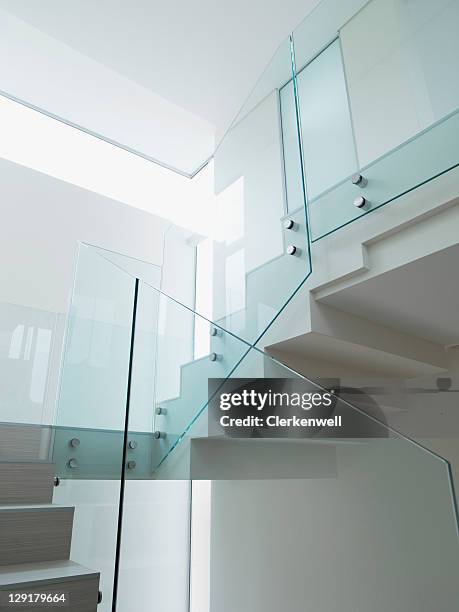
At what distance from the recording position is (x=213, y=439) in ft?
6.75

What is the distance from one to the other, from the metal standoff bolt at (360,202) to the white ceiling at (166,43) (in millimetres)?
Answer: 1991

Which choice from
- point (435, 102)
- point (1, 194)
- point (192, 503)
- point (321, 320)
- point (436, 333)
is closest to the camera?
point (435, 102)

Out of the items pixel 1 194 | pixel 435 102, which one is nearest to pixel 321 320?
pixel 435 102

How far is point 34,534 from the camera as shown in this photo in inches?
59.4

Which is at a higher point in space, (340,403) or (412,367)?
(412,367)

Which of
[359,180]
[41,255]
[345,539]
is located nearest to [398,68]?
[359,180]

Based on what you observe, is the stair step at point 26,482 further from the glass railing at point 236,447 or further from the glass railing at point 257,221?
the glass railing at point 257,221

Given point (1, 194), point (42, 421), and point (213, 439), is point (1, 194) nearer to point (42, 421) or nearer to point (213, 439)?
point (42, 421)

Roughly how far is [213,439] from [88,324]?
875mm

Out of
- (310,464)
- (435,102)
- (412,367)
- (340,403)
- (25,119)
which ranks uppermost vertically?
(25,119)

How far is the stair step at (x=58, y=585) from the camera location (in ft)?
3.93

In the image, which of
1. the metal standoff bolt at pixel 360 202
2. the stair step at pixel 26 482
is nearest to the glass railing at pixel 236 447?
the stair step at pixel 26 482

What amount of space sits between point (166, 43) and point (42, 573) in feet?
11.0

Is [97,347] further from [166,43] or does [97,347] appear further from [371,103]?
[166,43]
